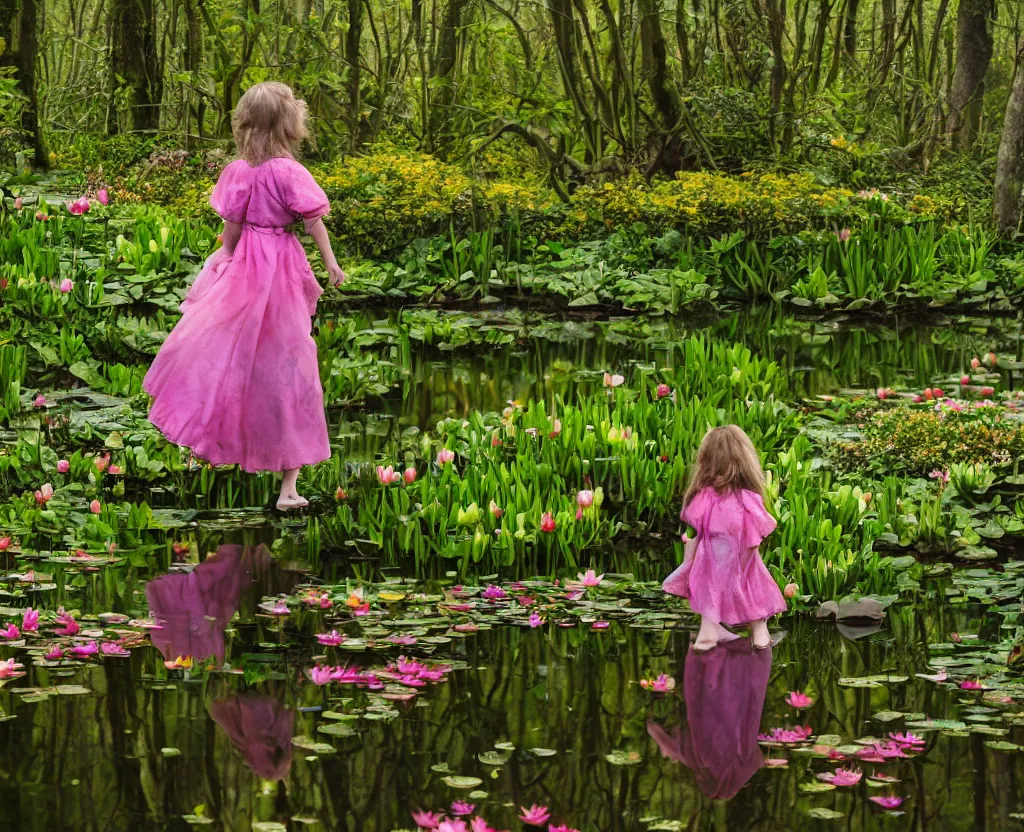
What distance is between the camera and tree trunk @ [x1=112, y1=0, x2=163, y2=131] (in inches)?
697

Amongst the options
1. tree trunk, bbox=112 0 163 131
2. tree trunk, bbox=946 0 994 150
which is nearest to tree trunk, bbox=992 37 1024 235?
tree trunk, bbox=946 0 994 150

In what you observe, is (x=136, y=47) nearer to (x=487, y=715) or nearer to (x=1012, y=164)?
(x=1012, y=164)

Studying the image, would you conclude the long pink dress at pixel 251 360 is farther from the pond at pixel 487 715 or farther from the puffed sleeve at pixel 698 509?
the puffed sleeve at pixel 698 509

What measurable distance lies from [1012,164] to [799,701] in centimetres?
1070

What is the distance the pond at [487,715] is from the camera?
326 cm

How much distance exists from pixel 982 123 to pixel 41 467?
1809 centimetres

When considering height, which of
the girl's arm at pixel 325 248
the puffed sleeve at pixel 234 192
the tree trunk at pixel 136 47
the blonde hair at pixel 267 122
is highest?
the tree trunk at pixel 136 47

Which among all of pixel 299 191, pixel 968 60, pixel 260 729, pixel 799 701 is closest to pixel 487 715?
pixel 260 729

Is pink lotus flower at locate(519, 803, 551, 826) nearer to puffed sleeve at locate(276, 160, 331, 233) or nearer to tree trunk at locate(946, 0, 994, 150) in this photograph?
puffed sleeve at locate(276, 160, 331, 233)

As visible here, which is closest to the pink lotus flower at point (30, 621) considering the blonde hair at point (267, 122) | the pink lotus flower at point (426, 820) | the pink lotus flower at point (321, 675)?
the pink lotus flower at point (321, 675)

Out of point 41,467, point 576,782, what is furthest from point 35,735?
point 41,467

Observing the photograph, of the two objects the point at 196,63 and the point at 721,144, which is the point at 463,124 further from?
the point at 196,63

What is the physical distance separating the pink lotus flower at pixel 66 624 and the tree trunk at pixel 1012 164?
10846mm

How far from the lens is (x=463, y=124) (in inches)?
629
